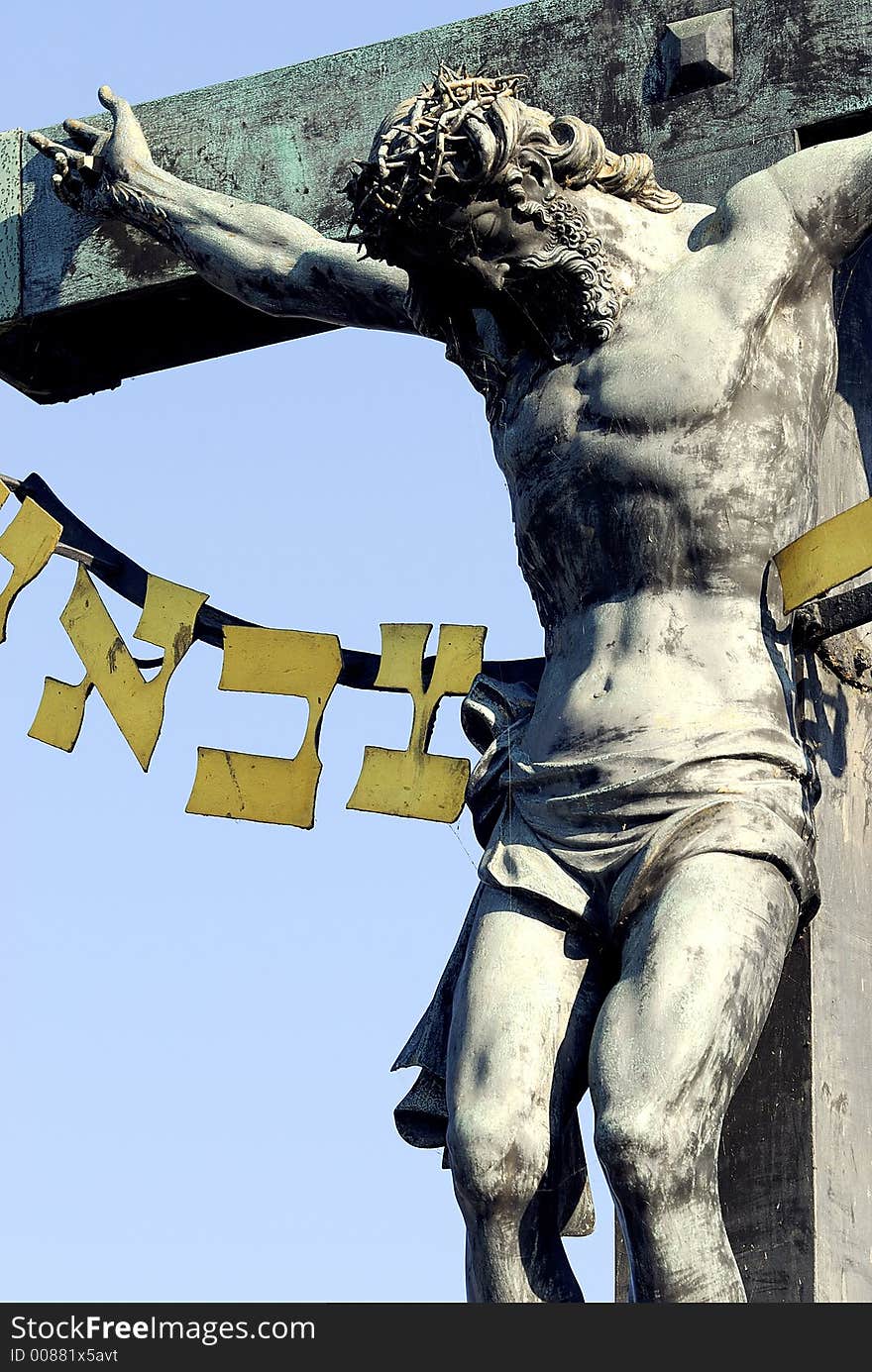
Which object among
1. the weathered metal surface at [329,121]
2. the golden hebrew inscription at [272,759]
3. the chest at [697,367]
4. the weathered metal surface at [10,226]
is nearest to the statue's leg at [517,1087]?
the chest at [697,367]

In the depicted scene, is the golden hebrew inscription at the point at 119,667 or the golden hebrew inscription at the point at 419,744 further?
the golden hebrew inscription at the point at 119,667

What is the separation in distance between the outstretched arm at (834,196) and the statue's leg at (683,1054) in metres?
1.35

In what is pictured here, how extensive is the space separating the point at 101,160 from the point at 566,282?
1.70 metres

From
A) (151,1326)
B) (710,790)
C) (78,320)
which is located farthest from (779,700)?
(78,320)

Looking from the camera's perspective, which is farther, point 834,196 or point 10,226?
point 10,226

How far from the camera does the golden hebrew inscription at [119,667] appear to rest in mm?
8289

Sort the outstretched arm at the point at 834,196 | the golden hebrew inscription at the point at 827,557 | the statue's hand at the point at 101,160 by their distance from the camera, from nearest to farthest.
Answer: the golden hebrew inscription at the point at 827,557 < the outstretched arm at the point at 834,196 < the statue's hand at the point at 101,160

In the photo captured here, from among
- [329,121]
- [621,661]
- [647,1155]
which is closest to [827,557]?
[621,661]

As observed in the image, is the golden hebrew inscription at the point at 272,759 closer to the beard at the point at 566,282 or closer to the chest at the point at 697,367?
the chest at the point at 697,367

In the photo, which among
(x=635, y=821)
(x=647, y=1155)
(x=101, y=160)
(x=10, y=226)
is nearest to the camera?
(x=647, y=1155)

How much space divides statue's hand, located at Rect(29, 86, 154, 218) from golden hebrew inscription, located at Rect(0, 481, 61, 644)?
0.78 metres

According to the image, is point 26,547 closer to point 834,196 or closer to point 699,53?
point 699,53

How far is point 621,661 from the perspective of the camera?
22.9 ft

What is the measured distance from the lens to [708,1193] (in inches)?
255
